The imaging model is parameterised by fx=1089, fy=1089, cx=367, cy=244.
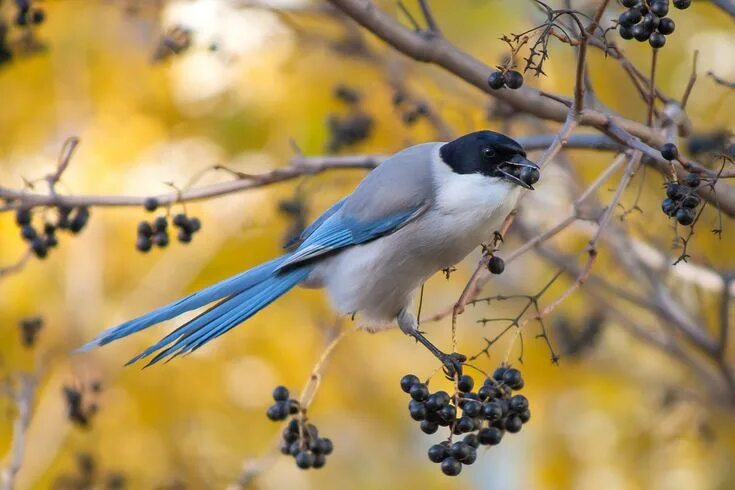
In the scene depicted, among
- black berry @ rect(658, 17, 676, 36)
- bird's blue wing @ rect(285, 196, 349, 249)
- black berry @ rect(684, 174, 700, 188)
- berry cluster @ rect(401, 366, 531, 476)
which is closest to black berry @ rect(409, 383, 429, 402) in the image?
berry cluster @ rect(401, 366, 531, 476)

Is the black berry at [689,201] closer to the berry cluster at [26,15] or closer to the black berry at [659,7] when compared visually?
the black berry at [659,7]

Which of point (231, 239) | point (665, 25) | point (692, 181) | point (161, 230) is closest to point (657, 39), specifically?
point (665, 25)

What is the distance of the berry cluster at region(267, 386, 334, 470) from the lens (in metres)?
3.33

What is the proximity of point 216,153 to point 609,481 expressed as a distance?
2625mm

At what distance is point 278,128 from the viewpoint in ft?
18.4

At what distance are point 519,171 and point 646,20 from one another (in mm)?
806

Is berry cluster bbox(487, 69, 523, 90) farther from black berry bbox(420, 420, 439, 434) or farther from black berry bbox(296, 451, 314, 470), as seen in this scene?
black berry bbox(296, 451, 314, 470)

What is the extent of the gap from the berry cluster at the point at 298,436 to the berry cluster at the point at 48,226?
1.10 m

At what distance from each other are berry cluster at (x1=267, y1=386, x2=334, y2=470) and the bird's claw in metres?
0.46

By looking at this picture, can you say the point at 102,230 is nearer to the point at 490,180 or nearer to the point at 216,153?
the point at 216,153

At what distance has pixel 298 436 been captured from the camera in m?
3.39

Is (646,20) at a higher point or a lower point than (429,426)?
higher

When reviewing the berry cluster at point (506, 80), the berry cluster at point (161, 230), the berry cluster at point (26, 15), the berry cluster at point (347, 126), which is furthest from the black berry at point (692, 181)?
the berry cluster at point (26, 15)

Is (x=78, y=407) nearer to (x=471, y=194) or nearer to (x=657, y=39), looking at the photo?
(x=471, y=194)
